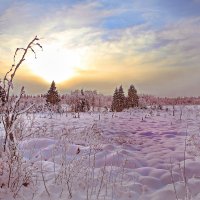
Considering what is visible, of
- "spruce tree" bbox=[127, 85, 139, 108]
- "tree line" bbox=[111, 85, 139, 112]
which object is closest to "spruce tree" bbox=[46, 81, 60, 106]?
"tree line" bbox=[111, 85, 139, 112]

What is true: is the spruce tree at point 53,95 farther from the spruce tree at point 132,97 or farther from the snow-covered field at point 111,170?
the snow-covered field at point 111,170

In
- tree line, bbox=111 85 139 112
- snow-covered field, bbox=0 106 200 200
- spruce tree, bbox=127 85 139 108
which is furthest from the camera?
spruce tree, bbox=127 85 139 108

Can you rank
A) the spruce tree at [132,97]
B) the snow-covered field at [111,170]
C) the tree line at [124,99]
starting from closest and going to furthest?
the snow-covered field at [111,170]
the tree line at [124,99]
the spruce tree at [132,97]

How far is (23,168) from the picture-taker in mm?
5625

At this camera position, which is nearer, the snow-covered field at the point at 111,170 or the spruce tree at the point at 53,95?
the snow-covered field at the point at 111,170

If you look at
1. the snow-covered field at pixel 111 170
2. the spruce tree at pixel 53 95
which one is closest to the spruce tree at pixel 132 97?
the spruce tree at pixel 53 95

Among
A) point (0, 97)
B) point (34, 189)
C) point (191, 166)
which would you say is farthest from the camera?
point (191, 166)

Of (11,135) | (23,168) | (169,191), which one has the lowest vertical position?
(169,191)

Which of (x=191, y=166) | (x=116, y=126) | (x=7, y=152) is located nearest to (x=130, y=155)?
(x=191, y=166)

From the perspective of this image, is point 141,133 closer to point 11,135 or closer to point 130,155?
point 130,155

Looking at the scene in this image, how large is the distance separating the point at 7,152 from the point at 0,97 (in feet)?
3.03

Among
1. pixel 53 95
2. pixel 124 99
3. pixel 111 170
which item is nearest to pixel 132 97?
pixel 124 99

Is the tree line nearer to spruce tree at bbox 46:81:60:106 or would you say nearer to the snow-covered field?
spruce tree at bbox 46:81:60:106

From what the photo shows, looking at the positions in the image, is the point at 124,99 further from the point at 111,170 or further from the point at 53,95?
the point at 111,170
